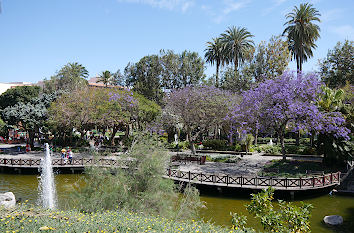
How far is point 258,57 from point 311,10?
1076 centimetres

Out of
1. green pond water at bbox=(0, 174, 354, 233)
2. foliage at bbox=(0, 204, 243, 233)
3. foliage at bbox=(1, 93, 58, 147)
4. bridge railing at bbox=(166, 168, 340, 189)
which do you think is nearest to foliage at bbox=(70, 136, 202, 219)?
green pond water at bbox=(0, 174, 354, 233)

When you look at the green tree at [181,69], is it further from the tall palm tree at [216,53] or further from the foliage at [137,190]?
the foliage at [137,190]

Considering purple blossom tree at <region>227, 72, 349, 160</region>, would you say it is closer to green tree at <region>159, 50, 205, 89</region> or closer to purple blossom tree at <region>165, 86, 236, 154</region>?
purple blossom tree at <region>165, 86, 236, 154</region>

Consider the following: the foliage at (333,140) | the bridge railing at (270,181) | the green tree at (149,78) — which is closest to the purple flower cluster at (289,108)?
the foliage at (333,140)

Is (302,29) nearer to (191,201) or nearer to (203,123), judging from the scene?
(203,123)

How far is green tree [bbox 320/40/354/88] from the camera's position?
142 feet

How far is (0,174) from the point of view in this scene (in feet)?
92.8

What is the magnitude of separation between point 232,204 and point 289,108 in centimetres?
976

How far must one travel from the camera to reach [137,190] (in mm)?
13562

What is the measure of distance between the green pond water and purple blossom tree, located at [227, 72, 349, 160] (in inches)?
251

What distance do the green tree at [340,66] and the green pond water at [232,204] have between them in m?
29.8

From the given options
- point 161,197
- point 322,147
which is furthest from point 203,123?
point 161,197

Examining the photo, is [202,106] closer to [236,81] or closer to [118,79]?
[236,81]

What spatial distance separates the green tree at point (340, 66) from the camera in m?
43.3
